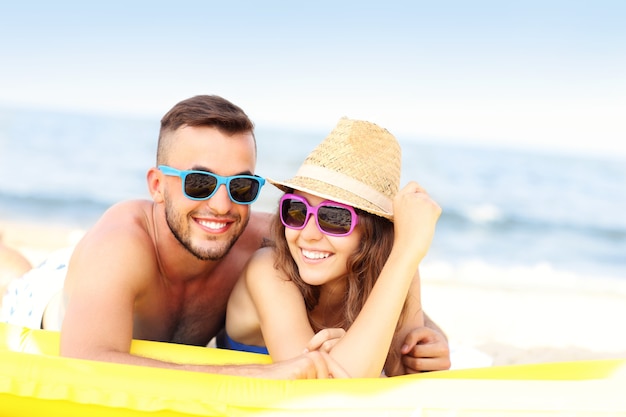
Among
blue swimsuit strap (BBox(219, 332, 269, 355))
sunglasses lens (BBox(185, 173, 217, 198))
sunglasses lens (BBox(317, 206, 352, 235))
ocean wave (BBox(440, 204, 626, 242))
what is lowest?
blue swimsuit strap (BBox(219, 332, 269, 355))

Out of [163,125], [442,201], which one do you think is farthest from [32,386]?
[442,201]

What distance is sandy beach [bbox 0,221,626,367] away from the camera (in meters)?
5.98

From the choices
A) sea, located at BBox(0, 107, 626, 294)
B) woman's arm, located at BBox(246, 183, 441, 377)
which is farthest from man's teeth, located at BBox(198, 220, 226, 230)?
sea, located at BBox(0, 107, 626, 294)

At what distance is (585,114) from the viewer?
30.5m

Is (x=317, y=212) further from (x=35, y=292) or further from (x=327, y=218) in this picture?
(x=35, y=292)

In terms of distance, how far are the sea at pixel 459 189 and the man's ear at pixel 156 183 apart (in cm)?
842

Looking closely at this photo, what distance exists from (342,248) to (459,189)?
17.7 m

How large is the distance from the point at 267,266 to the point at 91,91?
3151 cm

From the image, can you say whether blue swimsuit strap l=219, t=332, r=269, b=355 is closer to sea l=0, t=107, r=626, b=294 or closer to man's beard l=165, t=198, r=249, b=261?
man's beard l=165, t=198, r=249, b=261

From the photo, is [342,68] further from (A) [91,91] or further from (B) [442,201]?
(B) [442,201]

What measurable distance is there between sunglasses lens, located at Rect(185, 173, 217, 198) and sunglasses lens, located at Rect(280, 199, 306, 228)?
38 cm

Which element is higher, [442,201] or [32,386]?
[442,201]

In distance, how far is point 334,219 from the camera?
9.56 ft

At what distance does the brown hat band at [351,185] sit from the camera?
2.92 m
